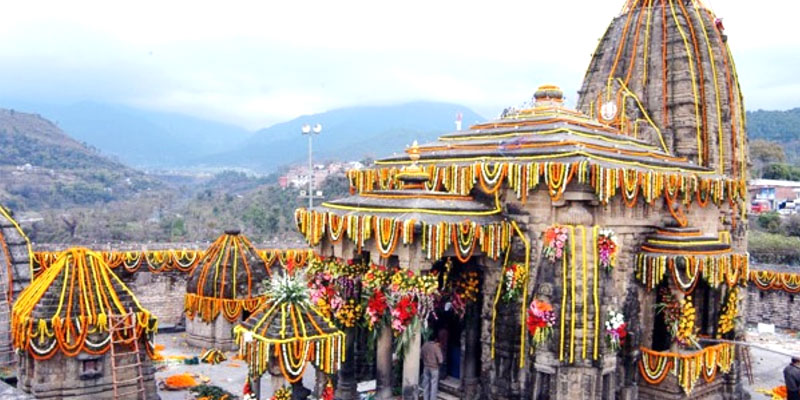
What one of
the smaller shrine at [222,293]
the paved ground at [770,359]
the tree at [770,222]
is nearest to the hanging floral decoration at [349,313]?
the smaller shrine at [222,293]

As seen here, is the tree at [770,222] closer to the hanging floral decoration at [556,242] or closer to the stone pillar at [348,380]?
the hanging floral decoration at [556,242]

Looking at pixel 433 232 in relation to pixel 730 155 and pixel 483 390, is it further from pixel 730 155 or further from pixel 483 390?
pixel 730 155

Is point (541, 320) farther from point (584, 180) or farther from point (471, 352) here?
point (584, 180)

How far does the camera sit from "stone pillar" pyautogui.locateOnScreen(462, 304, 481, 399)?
47.2 feet

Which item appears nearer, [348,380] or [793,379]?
[793,379]

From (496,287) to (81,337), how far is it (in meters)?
8.61

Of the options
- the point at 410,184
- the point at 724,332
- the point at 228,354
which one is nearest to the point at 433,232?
the point at 410,184

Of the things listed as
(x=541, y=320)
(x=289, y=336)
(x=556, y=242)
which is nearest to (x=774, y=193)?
(x=556, y=242)

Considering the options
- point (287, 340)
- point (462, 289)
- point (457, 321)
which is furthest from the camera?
point (457, 321)

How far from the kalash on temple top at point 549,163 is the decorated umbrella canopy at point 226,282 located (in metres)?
6.10

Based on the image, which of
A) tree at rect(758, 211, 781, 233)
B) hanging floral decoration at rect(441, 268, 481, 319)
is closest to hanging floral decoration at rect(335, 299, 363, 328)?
hanging floral decoration at rect(441, 268, 481, 319)

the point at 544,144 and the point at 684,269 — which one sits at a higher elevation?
the point at 544,144

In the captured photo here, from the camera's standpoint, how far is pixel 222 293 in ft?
68.5

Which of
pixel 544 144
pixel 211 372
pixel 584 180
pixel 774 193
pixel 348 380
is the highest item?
pixel 774 193
